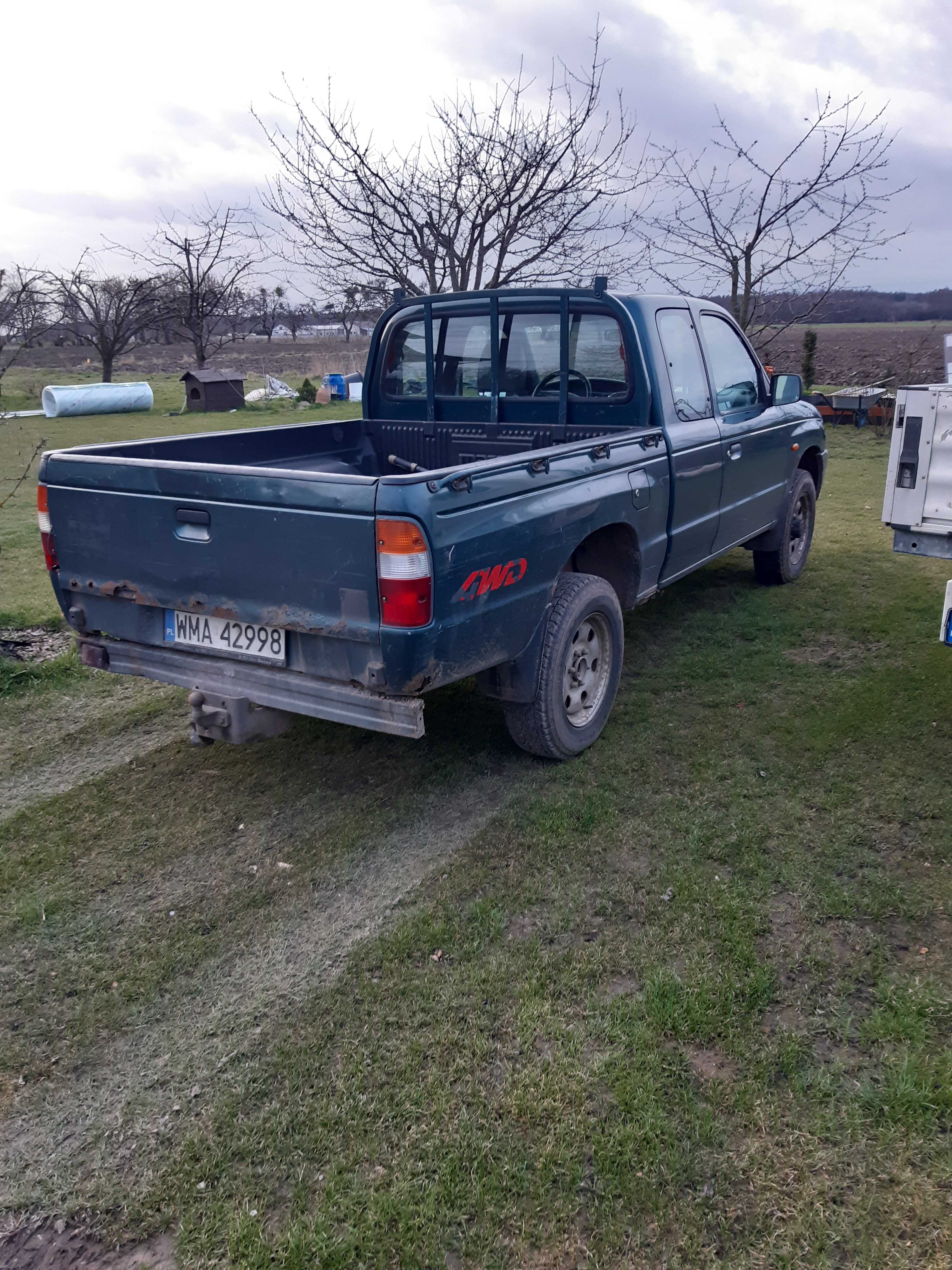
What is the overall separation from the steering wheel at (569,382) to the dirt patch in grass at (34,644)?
309cm

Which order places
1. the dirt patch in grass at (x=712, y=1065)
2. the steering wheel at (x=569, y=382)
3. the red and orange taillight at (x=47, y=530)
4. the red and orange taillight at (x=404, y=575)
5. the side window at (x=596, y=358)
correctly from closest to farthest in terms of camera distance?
the dirt patch in grass at (x=712, y=1065) → the red and orange taillight at (x=404, y=575) → the red and orange taillight at (x=47, y=530) → the side window at (x=596, y=358) → the steering wheel at (x=569, y=382)

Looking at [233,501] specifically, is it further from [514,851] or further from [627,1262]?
[627,1262]

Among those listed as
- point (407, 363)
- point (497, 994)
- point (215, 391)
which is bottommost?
point (497, 994)

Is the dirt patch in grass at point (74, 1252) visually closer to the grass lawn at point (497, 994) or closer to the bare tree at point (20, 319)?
the grass lawn at point (497, 994)

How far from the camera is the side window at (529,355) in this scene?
4938 mm

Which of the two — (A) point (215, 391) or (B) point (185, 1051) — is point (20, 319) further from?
(A) point (215, 391)

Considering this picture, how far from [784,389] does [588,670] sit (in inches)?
116

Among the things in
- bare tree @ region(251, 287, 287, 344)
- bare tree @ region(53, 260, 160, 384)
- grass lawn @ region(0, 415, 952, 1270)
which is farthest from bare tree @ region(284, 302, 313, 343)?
grass lawn @ region(0, 415, 952, 1270)

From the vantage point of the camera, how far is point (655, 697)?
4.97m

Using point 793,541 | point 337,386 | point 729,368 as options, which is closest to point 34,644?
point 729,368

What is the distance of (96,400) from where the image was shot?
2153cm

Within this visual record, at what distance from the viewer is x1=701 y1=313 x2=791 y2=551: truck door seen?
5.45 metres

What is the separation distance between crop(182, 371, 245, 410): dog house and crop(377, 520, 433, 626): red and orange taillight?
2072 centimetres

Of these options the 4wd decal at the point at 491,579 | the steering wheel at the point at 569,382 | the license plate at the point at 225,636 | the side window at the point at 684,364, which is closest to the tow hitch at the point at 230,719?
the license plate at the point at 225,636
